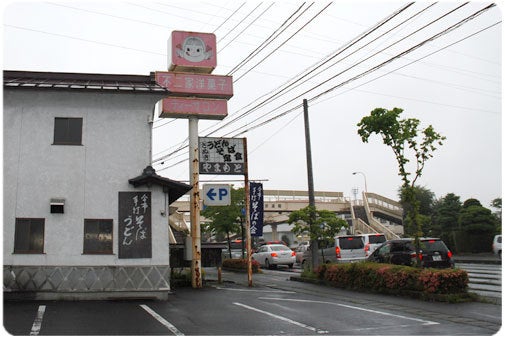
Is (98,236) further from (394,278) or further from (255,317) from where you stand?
(394,278)

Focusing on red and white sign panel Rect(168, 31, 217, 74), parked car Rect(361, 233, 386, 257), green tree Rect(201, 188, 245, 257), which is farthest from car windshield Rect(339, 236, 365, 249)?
green tree Rect(201, 188, 245, 257)

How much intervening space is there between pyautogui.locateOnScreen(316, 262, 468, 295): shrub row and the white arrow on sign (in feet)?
15.3

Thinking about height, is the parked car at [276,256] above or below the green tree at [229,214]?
below

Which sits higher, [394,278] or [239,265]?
[394,278]

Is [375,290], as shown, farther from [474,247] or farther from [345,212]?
[345,212]

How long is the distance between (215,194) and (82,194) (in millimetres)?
5795

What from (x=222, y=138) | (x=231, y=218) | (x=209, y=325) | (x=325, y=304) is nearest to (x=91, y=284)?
(x=209, y=325)

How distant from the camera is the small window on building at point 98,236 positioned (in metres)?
12.5

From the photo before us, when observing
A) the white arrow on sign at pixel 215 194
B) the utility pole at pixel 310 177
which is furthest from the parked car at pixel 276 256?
the white arrow on sign at pixel 215 194

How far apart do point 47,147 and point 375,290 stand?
10.5 meters

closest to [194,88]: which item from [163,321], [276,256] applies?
[163,321]

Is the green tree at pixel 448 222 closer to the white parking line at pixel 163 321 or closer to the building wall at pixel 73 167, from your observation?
the building wall at pixel 73 167

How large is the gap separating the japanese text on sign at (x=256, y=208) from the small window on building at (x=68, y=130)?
9.22 meters

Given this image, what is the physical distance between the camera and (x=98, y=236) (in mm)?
12578
